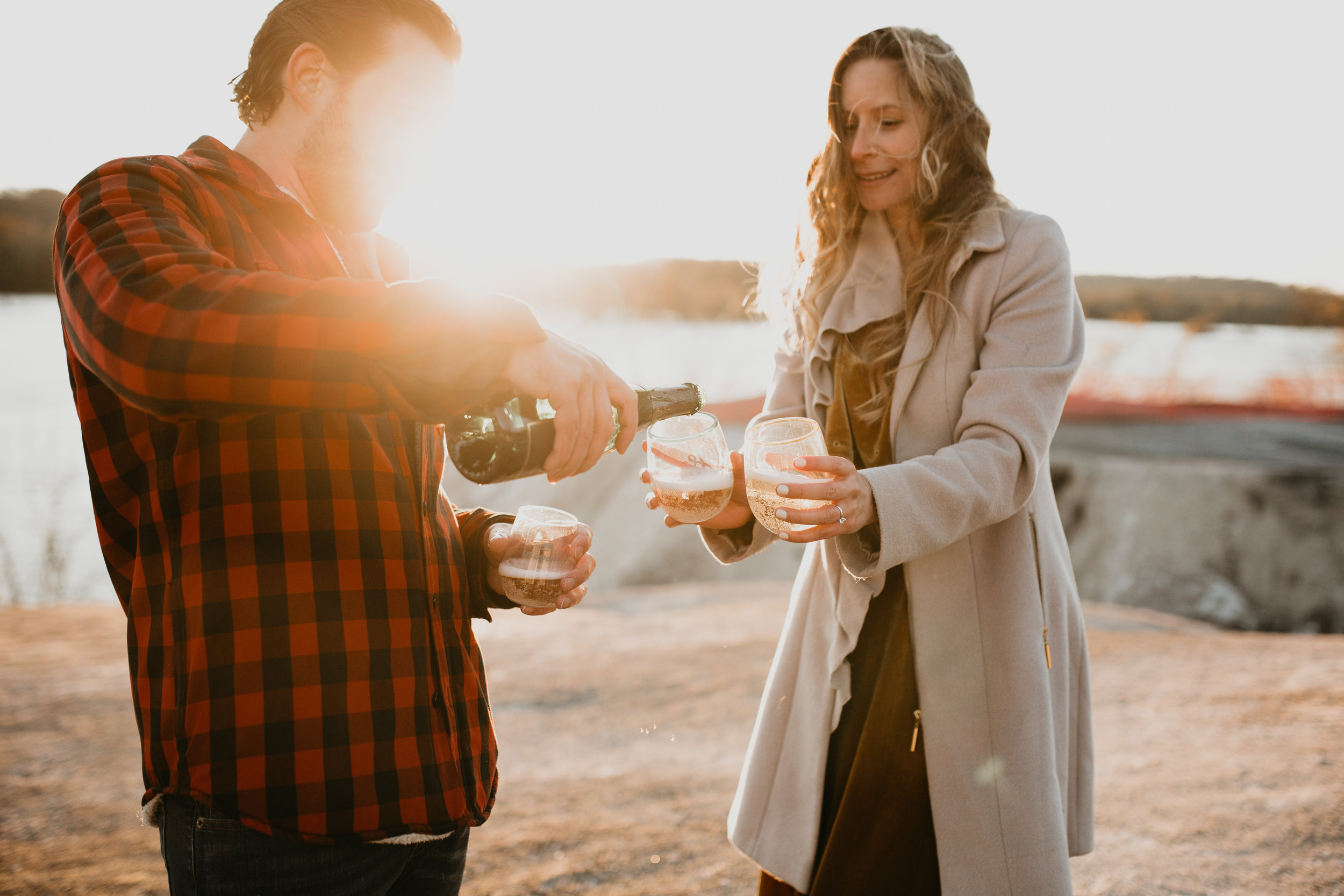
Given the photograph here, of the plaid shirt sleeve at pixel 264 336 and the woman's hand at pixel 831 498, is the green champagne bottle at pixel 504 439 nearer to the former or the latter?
the plaid shirt sleeve at pixel 264 336

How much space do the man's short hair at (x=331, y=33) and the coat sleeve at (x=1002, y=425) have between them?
102 cm

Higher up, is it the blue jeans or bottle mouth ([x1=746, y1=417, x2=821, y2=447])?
bottle mouth ([x1=746, y1=417, x2=821, y2=447])

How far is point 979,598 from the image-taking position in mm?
1566

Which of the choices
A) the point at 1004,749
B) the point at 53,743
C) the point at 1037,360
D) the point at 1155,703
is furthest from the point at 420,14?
the point at 1155,703

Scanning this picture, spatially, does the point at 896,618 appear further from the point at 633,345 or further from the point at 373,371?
the point at 633,345

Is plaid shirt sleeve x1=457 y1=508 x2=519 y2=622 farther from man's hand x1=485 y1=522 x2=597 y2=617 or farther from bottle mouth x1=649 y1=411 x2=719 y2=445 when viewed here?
bottle mouth x1=649 y1=411 x2=719 y2=445

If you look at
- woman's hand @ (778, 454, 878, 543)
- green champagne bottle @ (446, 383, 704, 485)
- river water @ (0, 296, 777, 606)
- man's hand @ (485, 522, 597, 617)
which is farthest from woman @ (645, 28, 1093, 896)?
river water @ (0, 296, 777, 606)

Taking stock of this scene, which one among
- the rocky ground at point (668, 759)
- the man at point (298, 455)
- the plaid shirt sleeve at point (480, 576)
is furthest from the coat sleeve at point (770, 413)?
the rocky ground at point (668, 759)

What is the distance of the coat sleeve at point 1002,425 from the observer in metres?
1.37

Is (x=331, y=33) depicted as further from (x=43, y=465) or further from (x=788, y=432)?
(x=43, y=465)

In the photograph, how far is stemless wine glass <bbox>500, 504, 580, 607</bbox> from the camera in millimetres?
1307

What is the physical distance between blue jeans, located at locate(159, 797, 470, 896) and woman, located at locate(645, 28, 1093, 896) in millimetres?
809

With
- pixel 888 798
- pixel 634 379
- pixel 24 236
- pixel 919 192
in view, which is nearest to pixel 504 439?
pixel 888 798

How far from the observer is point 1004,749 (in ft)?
5.00
